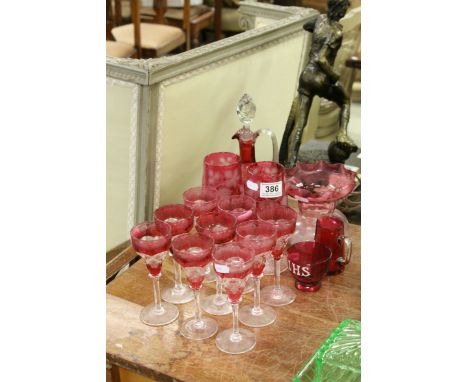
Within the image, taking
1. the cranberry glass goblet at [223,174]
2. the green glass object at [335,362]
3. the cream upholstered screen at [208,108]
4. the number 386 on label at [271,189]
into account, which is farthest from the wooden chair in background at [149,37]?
the green glass object at [335,362]

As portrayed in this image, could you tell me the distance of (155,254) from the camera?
3.57 feet

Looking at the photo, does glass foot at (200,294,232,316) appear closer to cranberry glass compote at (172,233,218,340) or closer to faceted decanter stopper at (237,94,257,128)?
cranberry glass compote at (172,233,218,340)

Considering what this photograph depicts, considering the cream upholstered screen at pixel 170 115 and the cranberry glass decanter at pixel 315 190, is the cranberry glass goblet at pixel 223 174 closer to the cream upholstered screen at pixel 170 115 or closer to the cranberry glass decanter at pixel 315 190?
the cranberry glass decanter at pixel 315 190

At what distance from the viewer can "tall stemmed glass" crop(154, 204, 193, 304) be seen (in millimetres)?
1170

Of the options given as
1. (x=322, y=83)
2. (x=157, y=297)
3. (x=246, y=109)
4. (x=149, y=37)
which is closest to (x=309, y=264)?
(x=157, y=297)

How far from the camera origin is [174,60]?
1.59 m

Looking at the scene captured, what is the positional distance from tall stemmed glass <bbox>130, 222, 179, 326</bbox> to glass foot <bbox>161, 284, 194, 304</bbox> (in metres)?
0.02

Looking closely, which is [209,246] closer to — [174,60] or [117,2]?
[174,60]

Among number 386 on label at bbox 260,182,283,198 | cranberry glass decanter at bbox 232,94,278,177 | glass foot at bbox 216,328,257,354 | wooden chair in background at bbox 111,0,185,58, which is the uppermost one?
cranberry glass decanter at bbox 232,94,278,177

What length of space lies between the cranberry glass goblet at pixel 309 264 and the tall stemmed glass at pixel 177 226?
22 centimetres

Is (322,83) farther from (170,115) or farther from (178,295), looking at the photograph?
(178,295)

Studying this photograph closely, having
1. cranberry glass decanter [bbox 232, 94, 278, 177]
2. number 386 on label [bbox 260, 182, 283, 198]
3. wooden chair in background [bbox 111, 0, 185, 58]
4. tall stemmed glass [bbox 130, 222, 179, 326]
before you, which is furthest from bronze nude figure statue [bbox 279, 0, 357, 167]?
wooden chair in background [bbox 111, 0, 185, 58]
